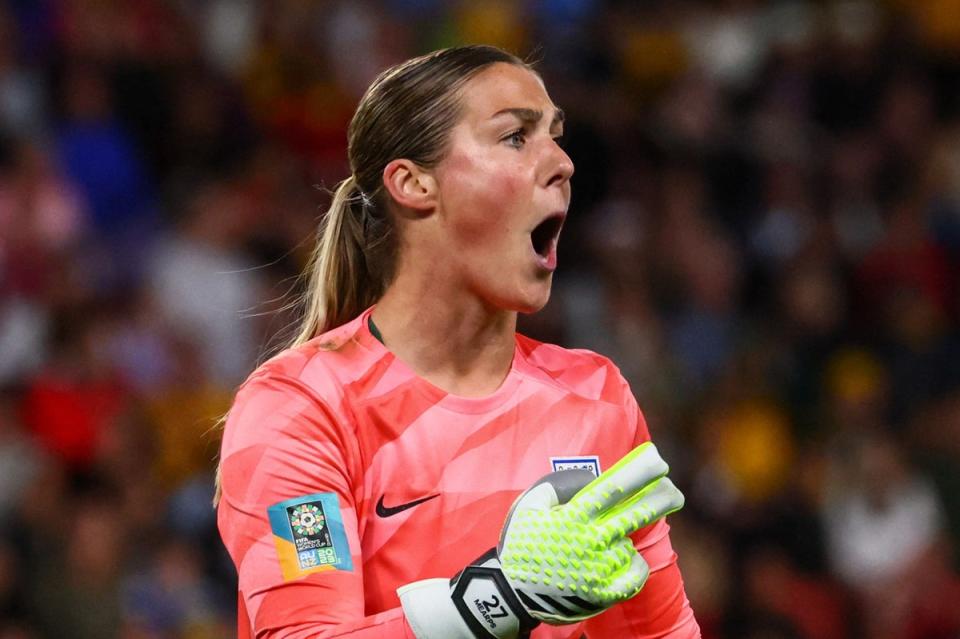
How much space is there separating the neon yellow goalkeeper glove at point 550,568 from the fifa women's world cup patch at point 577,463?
0.34 meters

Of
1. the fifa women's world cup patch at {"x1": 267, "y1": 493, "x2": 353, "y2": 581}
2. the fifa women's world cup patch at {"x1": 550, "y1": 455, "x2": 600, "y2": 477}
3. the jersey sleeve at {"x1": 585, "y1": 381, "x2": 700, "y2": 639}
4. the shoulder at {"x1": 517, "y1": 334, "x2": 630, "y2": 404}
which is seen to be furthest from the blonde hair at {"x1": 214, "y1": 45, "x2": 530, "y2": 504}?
the jersey sleeve at {"x1": 585, "y1": 381, "x2": 700, "y2": 639}

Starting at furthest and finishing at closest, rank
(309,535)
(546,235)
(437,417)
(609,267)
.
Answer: (609,267), (546,235), (437,417), (309,535)

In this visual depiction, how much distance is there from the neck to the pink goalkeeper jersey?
0.12 feet

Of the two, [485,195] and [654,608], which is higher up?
[485,195]

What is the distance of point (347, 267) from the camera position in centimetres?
297

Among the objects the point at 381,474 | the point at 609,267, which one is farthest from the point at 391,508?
the point at 609,267

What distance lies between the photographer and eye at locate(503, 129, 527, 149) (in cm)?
275

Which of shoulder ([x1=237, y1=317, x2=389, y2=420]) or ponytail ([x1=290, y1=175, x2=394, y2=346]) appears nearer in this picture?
shoulder ([x1=237, y1=317, x2=389, y2=420])

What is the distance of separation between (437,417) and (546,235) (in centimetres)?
39

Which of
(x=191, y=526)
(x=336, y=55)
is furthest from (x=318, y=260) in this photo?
(x=336, y=55)

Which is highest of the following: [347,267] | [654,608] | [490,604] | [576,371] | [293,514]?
[347,267]

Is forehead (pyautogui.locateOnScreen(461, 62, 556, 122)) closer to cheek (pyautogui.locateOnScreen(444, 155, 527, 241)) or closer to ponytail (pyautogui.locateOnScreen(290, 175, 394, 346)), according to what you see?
cheek (pyautogui.locateOnScreen(444, 155, 527, 241))

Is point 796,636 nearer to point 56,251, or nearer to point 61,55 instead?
point 56,251

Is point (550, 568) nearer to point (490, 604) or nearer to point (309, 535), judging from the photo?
point (490, 604)
